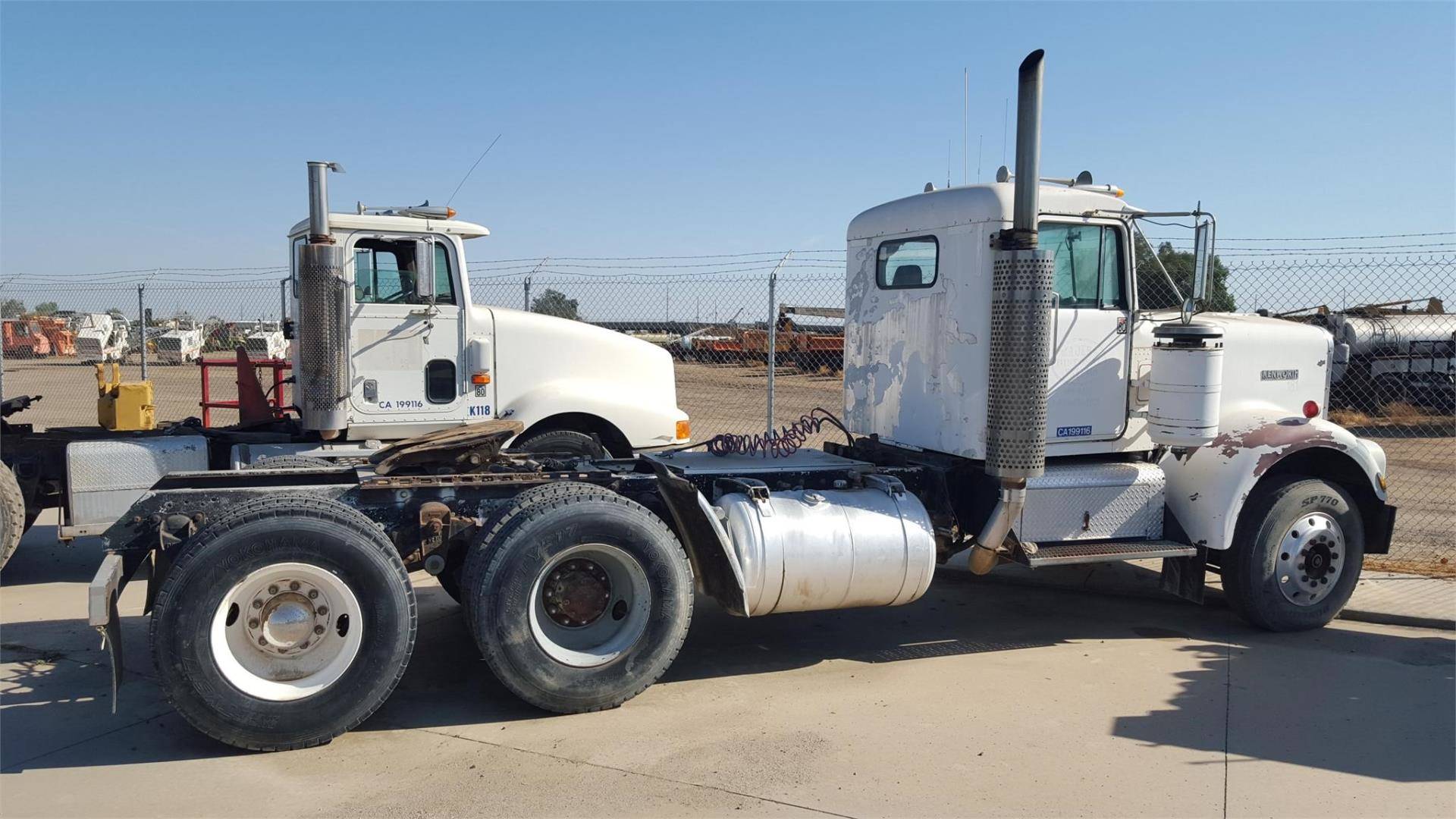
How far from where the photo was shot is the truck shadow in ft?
15.8

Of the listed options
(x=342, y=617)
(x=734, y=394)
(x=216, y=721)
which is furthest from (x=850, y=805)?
(x=734, y=394)

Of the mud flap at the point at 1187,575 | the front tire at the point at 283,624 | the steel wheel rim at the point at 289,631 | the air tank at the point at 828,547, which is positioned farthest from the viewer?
the mud flap at the point at 1187,575

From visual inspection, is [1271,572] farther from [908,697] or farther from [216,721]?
[216,721]

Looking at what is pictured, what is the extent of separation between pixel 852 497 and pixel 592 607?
1623 mm

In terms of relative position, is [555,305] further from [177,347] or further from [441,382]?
[177,347]

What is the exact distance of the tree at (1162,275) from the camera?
20.7 feet

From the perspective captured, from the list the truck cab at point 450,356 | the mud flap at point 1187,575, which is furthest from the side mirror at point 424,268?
the mud flap at point 1187,575

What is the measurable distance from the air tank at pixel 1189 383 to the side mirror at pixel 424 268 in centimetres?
516

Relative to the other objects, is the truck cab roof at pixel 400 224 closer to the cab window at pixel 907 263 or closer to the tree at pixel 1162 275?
the cab window at pixel 907 263

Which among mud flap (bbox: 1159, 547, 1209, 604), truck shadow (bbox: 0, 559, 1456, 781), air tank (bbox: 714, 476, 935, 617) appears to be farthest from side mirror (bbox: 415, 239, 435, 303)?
mud flap (bbox: 1159, 547, 1209, 604)

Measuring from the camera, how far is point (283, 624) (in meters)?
4.77

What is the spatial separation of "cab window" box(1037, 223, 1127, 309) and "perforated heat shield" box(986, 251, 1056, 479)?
1.64 ft

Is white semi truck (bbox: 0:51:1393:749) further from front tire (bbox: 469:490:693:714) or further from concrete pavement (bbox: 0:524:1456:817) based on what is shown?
concrete pavement (bbox: 0:524:1456:817)

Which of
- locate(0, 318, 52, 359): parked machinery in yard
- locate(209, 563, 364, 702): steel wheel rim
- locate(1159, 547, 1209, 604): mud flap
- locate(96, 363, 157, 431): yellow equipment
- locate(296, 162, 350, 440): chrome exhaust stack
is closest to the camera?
locate(209, 563, 364, 702): steel wheel rim
